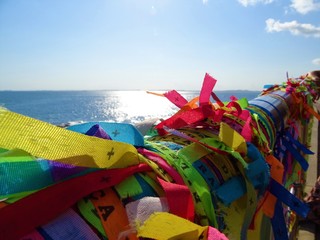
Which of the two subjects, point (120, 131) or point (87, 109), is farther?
point (87, 109)

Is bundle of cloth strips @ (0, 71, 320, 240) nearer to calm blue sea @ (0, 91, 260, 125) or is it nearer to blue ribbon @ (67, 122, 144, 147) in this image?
blue ribbon @ (67, 122, 144, 147)

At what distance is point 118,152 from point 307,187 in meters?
3.82

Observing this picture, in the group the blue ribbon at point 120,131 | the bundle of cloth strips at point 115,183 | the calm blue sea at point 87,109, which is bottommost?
the calm blue sea at point 87,109

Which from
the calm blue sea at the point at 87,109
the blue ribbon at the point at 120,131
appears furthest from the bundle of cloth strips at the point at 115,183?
the calm blue sea at the point at 87,109

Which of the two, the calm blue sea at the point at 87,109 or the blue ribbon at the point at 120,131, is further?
the calm blue sea at the point at 87,109

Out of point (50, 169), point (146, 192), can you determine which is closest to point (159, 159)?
point (146, 192)

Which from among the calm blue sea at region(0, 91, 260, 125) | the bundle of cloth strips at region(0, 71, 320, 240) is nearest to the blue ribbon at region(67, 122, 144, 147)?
the bundle of cloth strips at region(0, 71, 320, 240)

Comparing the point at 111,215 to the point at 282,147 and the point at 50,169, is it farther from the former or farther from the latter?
the point at 282,147

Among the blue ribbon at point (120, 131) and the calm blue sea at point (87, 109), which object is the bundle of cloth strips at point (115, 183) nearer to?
the blue ribbon at point (120, 131)

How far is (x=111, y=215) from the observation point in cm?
39

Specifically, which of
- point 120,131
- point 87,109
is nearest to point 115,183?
point 120,131

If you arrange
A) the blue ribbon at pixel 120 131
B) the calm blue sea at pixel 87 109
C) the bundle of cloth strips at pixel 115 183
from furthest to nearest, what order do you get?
the calm blue sea at pixel 87 109 → the blue ribbon at pixel 120 131 → the bundle of cloth strips at pixel 115 183

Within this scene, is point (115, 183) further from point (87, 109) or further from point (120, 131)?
point (87, 109)

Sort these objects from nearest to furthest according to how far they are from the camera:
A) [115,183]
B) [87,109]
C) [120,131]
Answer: [115,183], [120,131], [87,109]
